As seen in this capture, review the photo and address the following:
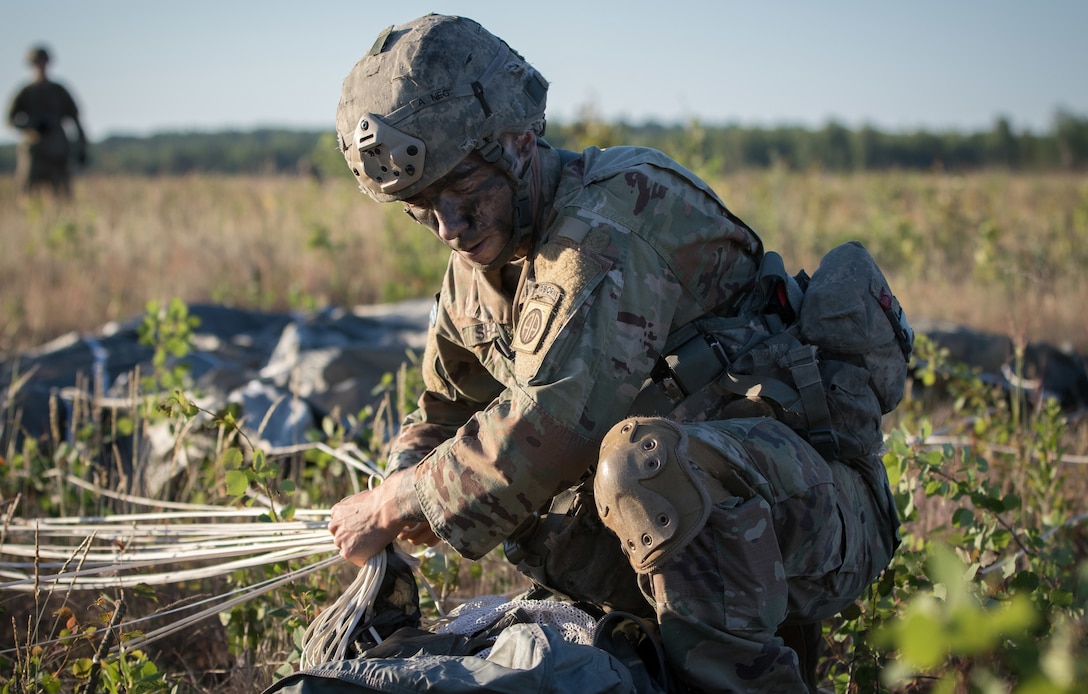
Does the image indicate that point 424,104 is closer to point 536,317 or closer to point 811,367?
point 536,317

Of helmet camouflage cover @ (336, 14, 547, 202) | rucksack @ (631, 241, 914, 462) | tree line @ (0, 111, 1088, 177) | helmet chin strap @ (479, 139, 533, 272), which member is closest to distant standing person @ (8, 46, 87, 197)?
tree line @ (0, 111, 1088, 177)

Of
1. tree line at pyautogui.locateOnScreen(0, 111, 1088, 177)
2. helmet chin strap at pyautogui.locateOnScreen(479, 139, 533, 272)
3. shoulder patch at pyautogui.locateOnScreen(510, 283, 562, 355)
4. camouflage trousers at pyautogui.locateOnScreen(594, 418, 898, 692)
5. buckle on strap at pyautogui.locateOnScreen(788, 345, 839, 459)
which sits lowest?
tree line at pyautogui.locateOnScreen(0, 111, 1088, 177)

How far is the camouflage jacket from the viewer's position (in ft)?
7.11

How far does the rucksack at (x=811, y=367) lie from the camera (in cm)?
237

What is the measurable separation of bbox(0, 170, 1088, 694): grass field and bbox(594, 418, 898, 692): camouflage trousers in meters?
0.28

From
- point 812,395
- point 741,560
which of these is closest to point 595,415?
point 741,560

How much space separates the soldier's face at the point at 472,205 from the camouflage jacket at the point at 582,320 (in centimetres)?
12

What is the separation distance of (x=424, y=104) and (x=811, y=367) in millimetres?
1094

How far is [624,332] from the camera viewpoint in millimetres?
2209

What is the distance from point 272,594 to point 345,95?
1525 mm

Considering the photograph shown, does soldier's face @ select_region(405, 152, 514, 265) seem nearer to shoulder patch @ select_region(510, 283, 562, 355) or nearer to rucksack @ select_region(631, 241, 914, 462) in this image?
shoulder patch @ select_region(510, 283, 562, 355)

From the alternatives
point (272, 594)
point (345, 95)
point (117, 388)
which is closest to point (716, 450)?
point (345, 95)

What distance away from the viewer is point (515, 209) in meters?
2.43

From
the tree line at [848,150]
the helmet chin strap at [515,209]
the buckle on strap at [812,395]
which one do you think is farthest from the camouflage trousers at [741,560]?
the tree line at [848,150]
